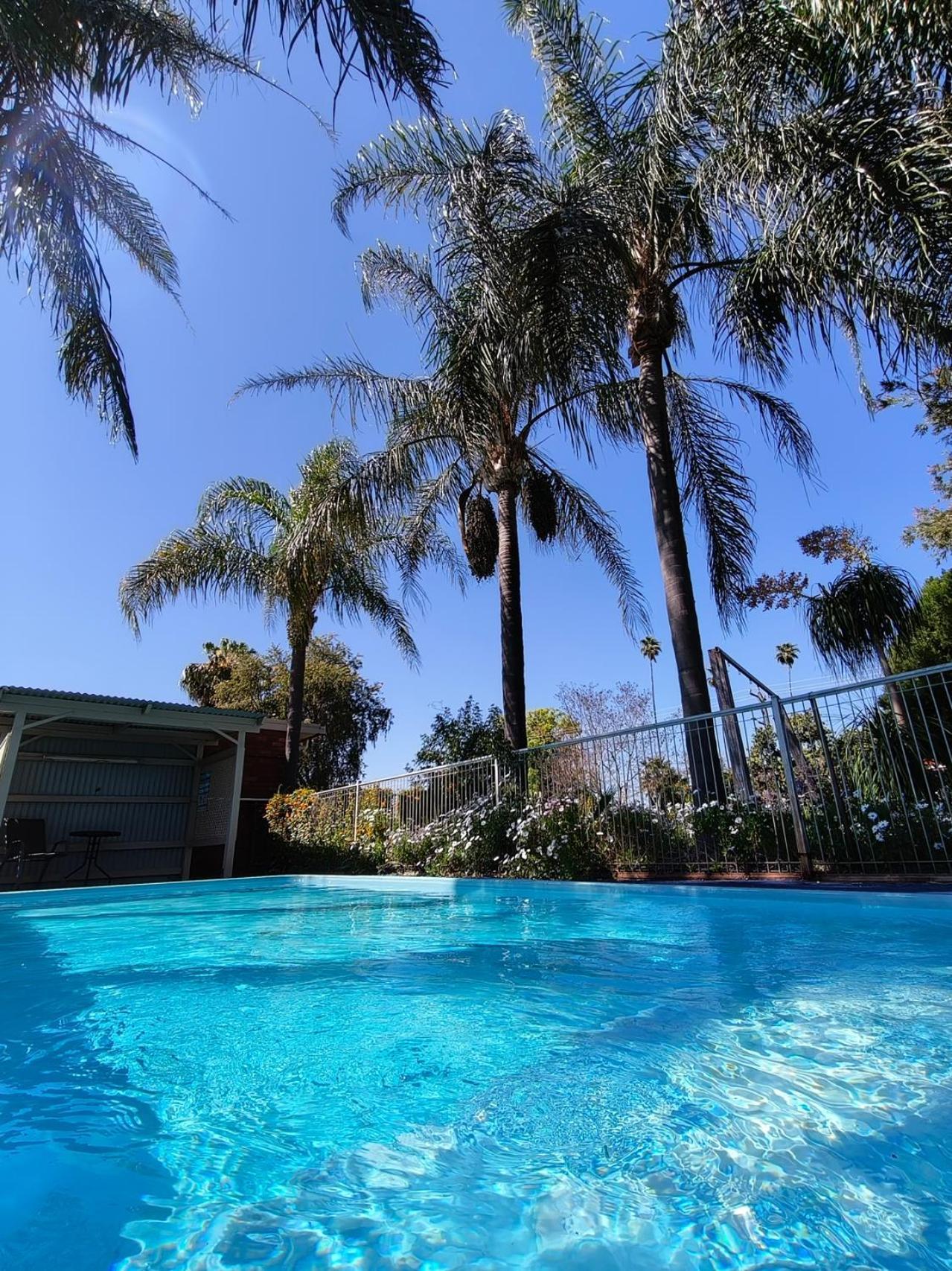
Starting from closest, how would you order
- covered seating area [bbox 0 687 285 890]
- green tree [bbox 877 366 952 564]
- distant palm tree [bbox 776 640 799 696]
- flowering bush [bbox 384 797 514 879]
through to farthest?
flowering bush [bbox 384 797 514 879], covered seating area [bbox 0 687 285 890], green tree [bbox 877 366 952 564], distant palm tree [bbox 776 640 799 696]

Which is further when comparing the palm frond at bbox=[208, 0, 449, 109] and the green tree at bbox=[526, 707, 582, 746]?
the green tree at bbox=[526, 707, 582, 746]

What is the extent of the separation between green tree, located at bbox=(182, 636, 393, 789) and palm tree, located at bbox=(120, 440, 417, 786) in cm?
999

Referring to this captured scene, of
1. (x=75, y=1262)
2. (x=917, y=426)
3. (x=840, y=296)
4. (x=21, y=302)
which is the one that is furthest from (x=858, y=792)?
(x=917, y=426)

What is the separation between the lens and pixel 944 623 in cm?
1568

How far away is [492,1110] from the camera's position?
1872mm

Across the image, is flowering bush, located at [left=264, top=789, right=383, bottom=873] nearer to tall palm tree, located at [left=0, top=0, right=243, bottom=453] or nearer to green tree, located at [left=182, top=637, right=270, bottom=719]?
tall palm tree, located at [left=0, top=0, right=243, bottom=453]

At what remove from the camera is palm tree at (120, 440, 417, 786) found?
13.6m

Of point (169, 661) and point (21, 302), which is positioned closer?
point (21, 302)

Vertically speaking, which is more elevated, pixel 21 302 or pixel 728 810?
pixel 21 302

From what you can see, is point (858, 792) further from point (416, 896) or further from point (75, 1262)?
point (75, 1262)

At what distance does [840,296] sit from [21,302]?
8714mm

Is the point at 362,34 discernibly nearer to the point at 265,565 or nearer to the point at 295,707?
the point at 265,565

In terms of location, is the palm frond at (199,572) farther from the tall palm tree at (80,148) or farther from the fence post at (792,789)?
the fence post at (792,789)

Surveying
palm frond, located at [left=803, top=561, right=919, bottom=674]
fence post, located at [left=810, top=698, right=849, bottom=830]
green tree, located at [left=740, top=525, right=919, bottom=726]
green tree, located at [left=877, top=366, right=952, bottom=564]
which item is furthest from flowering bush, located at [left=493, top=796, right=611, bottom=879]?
green tree, located at [left=877, top=366, right=952, bottom=564]
